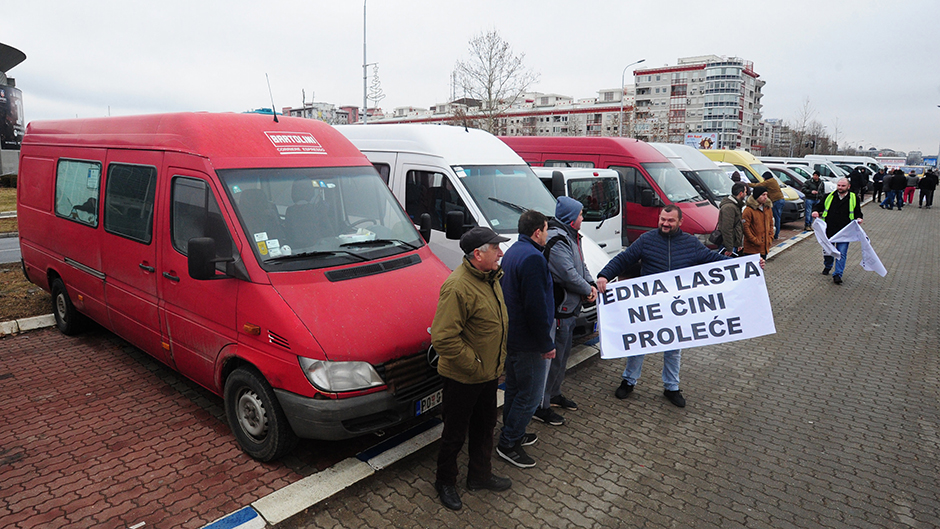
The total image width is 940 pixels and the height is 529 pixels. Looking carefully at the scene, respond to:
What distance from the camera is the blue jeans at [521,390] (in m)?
4.23

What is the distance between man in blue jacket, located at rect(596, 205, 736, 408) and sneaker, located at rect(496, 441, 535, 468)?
163 cm

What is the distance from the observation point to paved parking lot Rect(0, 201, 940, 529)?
3.84m

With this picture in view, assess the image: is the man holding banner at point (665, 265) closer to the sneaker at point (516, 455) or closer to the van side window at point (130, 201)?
the sneaker at point (516, 455)

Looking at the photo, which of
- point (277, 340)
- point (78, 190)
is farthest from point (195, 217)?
point (78, 190)

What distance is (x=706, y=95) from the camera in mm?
112438

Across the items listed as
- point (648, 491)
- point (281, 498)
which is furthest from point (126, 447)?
point (648, 491)

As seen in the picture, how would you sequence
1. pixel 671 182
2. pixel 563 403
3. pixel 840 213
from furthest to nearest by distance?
pixel 671 182, pixel 840 213, pixel 563 403

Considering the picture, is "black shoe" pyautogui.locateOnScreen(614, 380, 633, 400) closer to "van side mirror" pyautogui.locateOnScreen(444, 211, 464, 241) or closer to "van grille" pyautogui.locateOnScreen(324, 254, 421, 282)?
"van side mirror" pyautogui.locateOnScreen(444, 211, 464, 241)

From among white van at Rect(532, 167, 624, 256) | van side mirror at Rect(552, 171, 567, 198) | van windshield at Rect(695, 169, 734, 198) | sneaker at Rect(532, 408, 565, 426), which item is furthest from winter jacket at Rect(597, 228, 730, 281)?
van windshield at Rect(695, 169, 734, 198)

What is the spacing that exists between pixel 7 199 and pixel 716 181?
3042cm

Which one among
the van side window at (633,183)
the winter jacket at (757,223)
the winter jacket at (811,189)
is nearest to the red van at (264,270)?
the winter jacket at (757,223)

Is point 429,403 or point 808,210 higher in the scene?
point 808,210

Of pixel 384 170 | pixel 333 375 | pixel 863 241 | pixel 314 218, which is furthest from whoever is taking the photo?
pixel 863 241

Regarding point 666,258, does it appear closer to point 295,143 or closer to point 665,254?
point 665,254
